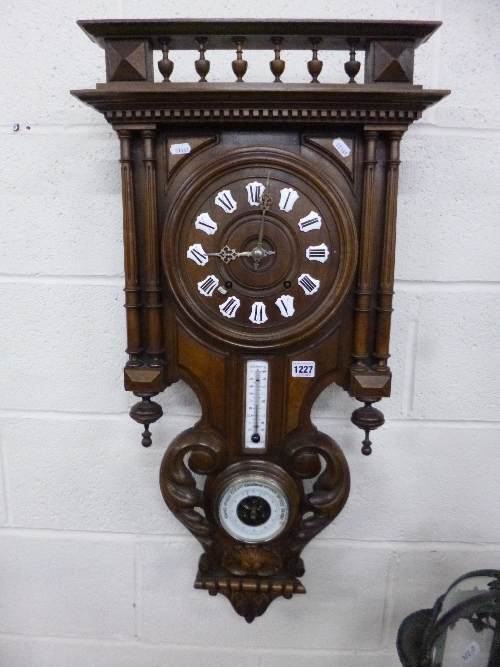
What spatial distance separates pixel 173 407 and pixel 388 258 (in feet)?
1.51

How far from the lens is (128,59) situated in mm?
664

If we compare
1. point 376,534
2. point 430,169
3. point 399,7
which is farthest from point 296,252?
point 376,534

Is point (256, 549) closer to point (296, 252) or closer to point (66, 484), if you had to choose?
point (66, 484)

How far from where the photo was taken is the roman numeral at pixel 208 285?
0.73 metres

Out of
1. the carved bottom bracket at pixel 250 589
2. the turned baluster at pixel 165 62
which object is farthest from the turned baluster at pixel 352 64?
the carved bottom bracket at pixel 250 589

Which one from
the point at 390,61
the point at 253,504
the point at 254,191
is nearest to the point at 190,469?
the point at 253,504

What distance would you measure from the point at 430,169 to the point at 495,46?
A: 8.5 inches

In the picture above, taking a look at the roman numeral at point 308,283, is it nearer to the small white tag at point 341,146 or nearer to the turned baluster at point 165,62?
the small white tag at point 341,146

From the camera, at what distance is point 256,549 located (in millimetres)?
825

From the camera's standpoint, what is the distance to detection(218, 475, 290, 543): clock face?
0.80 m

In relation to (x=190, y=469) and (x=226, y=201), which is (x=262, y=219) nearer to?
(x=226, y=201)

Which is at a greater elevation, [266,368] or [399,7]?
[399,7]

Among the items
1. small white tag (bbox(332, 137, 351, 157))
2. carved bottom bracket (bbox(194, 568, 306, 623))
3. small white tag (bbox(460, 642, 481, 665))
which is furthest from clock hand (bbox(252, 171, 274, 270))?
small white tag (bbox(460, 642, 481, 665))

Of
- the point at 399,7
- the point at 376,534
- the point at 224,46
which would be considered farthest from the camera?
the point at 376,534
